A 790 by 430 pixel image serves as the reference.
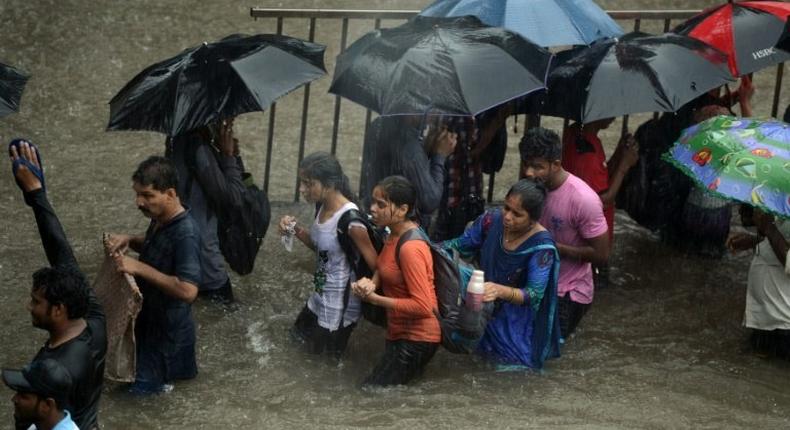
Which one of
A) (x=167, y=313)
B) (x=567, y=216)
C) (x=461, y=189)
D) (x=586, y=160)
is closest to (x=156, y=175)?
(x=167, y=313)

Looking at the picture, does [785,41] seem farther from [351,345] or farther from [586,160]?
[351,345]

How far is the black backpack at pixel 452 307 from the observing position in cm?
623

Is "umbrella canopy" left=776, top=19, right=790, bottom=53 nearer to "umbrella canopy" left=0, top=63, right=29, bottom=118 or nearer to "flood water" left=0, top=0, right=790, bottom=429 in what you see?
"flood water" left=0, top=0, right=790, bottom=429

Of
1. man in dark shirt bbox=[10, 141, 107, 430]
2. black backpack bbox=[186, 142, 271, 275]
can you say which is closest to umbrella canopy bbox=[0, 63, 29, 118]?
black backpack bbox=[186, 142, 271, 275]

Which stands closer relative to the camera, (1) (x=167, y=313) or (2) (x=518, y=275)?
(1) (x=167, y=313)

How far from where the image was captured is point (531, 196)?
20.7 feet

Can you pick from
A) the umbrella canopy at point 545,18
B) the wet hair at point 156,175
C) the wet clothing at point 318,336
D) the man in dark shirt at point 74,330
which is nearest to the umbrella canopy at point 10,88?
the wet hair at point 156,175

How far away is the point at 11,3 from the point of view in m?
12.2

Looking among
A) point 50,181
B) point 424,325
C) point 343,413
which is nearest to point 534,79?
point 424,325

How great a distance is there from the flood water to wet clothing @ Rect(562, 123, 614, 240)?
838 mm

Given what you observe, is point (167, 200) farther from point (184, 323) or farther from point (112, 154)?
point (112, 154)

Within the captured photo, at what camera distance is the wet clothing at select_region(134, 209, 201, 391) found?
596 centimetres

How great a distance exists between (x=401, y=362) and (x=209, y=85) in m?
1.85

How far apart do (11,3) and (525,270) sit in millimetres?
7713
